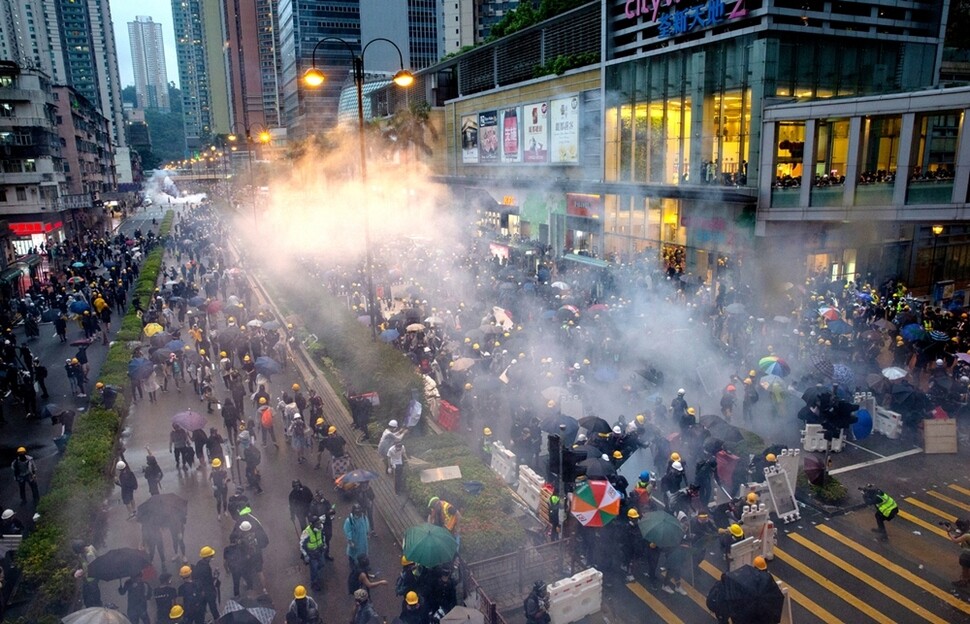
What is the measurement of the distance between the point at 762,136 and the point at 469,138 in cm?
2233

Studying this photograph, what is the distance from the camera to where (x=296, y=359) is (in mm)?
20344

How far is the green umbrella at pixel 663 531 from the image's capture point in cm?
857

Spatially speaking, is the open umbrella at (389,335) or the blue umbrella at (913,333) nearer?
the blue umbrella at (913,333)

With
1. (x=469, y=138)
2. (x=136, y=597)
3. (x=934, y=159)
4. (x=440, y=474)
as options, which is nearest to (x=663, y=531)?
(x=440, y=474)

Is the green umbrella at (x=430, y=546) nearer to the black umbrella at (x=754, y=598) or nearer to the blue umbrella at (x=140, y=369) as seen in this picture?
the black umbrella at (x=754, y=598)

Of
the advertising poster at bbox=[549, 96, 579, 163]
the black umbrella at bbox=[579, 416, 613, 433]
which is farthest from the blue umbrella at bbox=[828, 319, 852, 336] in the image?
the advertising poster at bbox=[549, 96, 579, 163]

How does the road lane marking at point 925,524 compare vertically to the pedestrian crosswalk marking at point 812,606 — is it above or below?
above

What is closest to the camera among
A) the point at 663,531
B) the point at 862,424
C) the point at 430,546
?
the point at 430,546

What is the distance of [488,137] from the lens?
39250 millimetres

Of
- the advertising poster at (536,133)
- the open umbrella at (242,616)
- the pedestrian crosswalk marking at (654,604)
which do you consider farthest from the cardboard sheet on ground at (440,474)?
the advertising poster at (536,133)

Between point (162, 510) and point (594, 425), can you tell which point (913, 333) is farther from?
point (162, 510)

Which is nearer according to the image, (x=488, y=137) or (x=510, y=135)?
(x=510, y=135)

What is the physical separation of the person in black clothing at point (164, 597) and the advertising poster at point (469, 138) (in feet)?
115

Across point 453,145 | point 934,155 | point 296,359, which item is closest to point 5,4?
point 453,145
